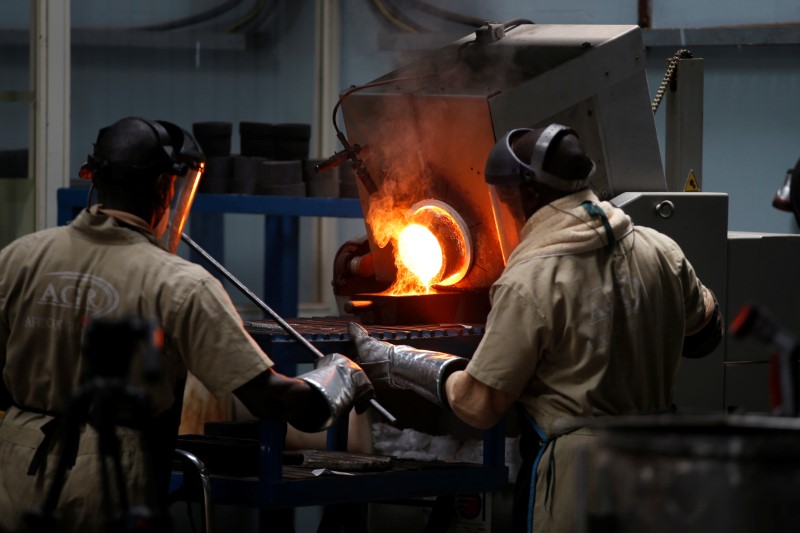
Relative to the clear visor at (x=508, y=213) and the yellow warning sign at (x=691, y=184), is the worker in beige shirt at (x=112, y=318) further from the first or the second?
the yellow warning sign at (x=691, y=184)

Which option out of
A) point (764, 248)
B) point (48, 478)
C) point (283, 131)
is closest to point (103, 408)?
point (48, 478)

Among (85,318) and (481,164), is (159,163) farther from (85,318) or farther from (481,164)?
(481,164)

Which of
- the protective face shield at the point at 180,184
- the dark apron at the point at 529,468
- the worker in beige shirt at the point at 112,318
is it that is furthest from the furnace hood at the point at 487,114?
the worker in beige shirt at the point at 112,318

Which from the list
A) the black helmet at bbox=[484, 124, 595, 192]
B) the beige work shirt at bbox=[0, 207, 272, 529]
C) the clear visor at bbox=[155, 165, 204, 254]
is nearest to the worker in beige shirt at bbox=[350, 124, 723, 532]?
the black helmet at bbox=[484, 124, 595, 192]

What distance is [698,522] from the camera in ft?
5.33

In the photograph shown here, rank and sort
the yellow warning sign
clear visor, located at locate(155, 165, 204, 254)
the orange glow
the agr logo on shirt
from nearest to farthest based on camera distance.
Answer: the agr logo on shirt, clear visor, located at locate(155, 165, 204, 254), the orange glow, the yellow warning sign

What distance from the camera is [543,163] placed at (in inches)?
115

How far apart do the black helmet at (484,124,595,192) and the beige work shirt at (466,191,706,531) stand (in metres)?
0.05

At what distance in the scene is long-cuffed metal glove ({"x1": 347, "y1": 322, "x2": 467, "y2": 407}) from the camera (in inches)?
120

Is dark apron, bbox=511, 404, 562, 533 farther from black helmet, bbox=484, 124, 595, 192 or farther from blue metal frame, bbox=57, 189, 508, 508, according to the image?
black helmet, bbox=484, 124, 595, 192

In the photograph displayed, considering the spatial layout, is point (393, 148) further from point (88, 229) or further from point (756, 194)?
point (756, 194)

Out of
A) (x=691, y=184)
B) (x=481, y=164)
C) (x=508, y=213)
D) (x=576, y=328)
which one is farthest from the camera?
(x=691, y=184)

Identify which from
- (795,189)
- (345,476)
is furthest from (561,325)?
(345,476)

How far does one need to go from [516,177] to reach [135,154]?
875 millimetres
